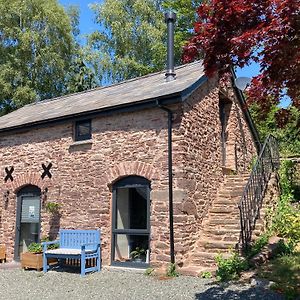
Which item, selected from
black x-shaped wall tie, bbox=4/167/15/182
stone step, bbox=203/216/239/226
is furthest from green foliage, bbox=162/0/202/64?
stone step, bbox=203/216/239/226

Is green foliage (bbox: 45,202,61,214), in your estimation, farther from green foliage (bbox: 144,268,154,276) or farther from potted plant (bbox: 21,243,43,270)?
green foliage (bbox: 144,268,154,276)

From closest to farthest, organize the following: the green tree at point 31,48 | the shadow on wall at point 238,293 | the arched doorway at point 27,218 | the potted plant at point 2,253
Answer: the shadow on wall at point 238,293
the potted plant at point 2,253
the arched doorway at point 27,218
the green tree at point 31,48

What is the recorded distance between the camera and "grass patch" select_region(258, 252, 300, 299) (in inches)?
257

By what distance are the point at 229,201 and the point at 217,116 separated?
9.30 feet

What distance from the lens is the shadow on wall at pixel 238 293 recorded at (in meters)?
6.41

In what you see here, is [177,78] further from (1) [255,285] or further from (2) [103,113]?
(1) [255,285]

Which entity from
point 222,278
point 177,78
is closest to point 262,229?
point 222,278

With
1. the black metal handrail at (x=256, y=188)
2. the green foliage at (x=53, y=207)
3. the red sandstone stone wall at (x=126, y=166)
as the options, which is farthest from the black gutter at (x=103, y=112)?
the black metal handrail at (x=256, y=188)

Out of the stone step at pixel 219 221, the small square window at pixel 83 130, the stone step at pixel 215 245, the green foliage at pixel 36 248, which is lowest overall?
the green foliage at pixel 36 248

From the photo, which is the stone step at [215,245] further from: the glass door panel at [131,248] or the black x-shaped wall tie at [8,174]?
the black x-shaped wall tie at [8,174]

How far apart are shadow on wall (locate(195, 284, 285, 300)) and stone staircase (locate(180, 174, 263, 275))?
1291 mm

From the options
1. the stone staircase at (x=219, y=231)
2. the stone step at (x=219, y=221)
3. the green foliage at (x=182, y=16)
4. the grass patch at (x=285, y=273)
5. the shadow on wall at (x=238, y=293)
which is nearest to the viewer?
the shadow on wall at (x=238, y=293)

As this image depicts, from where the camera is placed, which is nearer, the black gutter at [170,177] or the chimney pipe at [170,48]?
the black gutter at [170,177]

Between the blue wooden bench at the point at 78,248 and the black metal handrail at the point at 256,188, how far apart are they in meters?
3.62
